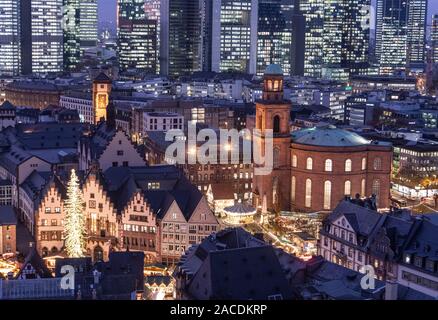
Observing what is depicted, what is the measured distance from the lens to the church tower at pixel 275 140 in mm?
80875

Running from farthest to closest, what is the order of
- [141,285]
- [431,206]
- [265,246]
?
1. [431,206]
2. [141,285]
3. [265,246]

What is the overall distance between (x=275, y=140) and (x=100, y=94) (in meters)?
47.7

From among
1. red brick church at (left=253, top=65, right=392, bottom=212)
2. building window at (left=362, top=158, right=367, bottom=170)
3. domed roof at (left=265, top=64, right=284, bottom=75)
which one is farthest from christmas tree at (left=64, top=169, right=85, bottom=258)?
building window at (left=362, top=158, right=367, bottom=170)

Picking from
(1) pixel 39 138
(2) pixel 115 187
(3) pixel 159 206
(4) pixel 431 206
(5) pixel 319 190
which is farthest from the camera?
(1) pixel 39 138

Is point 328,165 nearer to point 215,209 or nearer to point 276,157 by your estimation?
point 276,157

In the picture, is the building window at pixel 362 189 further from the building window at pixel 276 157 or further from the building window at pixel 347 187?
the building window at pixel 276 157

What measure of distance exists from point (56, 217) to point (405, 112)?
9655 centimetres

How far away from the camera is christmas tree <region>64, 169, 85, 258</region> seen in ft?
191

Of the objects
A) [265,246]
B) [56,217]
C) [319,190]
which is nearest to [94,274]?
[265,246]

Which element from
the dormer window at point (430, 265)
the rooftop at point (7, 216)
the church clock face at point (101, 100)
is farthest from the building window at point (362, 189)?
the church clock face at point (101, 100)

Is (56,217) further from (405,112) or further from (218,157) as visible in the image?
(405,112)

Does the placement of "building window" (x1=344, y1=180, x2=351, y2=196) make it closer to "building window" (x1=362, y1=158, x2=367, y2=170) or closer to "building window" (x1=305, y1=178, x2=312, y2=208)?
"building window" (x1=362, y1=158, x2=367, y2=170)

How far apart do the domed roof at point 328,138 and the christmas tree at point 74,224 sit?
28.5 meters

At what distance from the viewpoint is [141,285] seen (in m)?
47.5
